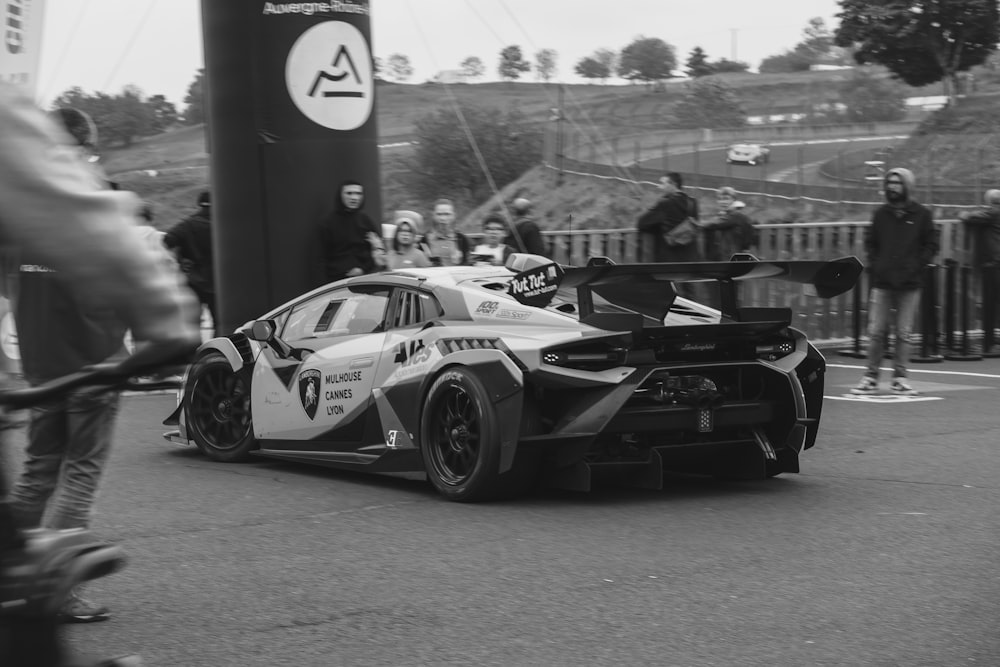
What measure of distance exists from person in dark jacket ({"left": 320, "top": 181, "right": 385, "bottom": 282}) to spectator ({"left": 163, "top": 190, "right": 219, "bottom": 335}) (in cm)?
203

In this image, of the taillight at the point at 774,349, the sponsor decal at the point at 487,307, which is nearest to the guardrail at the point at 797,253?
the taillight at the point at 774,349

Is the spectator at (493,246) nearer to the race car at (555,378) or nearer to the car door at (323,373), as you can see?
the car door at (323,373)

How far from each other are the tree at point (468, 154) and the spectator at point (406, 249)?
202 ft

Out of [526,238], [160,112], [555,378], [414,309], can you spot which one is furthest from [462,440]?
[160,112]

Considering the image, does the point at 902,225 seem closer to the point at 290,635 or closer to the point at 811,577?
the point at 811,577

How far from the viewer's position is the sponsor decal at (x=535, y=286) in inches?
292

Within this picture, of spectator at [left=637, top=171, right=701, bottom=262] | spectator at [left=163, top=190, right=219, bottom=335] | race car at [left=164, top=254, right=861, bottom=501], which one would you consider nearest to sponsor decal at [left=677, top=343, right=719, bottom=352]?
race car at [left=164, top=254, right=861, bottom=501]

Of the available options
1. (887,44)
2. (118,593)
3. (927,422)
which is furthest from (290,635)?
(887,44)

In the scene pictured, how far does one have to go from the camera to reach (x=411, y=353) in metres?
7.98

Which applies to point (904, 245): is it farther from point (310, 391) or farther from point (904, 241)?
point (310, 391)

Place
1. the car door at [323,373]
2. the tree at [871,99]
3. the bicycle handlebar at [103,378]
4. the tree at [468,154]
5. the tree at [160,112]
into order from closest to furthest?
the bicycle handlebar at [103,378]
the car door at [323,373]
the tree at [160,112]
the tree at [468,154]
the tree at [871,99]

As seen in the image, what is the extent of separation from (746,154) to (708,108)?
4889 cm

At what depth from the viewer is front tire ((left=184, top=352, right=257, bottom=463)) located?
923 cm

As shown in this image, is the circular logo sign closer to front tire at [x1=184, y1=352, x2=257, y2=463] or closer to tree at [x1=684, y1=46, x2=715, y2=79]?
front tire at [x1=184, y1=352, x2=257, y2=463]
